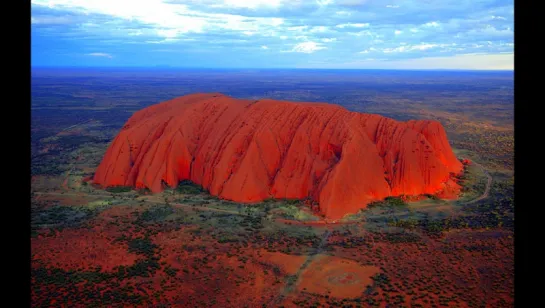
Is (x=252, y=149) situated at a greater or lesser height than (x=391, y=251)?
greater

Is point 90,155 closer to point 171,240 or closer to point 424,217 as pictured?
point 171,240

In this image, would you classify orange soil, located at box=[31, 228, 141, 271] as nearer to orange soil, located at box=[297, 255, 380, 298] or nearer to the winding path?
the winding path

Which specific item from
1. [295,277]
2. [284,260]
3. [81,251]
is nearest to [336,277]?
[295,277]

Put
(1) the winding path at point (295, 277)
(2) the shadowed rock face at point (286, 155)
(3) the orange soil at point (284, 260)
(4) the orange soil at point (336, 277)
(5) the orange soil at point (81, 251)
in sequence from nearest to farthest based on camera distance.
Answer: (1) the winding path at point (295, 277) < (4) the orange soil at point (336, 277) < (3) the orange soil at point (284, 260) < (5) the orange soil at point (81, 251) < (2) the shadowed rock face at point (286, 155)

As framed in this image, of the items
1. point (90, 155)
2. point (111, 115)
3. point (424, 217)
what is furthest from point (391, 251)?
point (111, 115)

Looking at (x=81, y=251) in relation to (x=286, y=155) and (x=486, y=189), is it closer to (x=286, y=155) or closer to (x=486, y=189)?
(x=286, y=155)

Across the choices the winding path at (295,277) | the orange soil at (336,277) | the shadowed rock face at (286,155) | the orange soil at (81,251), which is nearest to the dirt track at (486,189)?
the shadowed rock face at (286,155)

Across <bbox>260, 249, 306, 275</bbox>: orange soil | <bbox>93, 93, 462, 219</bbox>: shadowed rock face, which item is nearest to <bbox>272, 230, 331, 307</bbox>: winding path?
<bbox>260, 249, 306, 275</bbox>: orange soil

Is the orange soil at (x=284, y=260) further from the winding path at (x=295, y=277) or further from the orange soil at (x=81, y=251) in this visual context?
the orange soil at (x=81, y=251)
